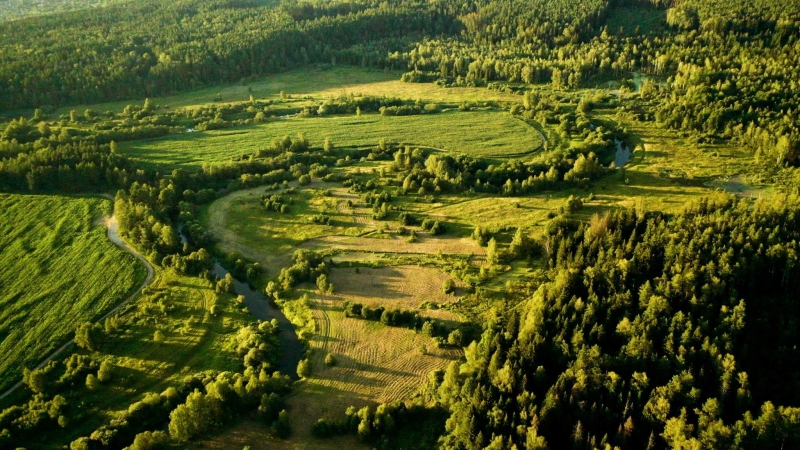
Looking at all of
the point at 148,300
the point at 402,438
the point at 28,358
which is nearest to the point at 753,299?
the point at 402,438

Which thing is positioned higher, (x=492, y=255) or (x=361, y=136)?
(x=361, y=136)

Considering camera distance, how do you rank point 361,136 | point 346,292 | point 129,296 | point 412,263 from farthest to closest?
point 361,136
point 412,263
point 346,292
point 129,296

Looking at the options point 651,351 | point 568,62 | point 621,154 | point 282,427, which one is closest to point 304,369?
point 282,427

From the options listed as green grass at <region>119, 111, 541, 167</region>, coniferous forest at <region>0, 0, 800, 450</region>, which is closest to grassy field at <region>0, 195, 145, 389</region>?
coniferous forest at <region>0, 0, 800, 450</region>

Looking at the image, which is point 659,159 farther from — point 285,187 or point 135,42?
point 135,42

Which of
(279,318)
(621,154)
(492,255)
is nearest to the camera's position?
(279,318)

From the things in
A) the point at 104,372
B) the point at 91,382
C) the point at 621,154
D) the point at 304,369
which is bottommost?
the point at 304,369

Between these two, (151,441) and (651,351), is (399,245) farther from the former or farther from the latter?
(151,441)
